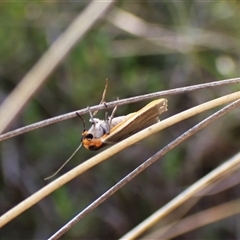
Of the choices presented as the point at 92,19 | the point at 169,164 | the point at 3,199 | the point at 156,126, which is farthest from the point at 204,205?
the point at 156,126

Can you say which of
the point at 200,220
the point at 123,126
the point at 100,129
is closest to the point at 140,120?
the point at 123,126

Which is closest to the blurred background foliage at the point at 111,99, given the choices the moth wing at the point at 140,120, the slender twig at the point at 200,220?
the slender twig at the point at 200,220

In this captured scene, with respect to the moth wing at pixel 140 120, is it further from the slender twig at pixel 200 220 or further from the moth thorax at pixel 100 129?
the slender twig at pixel 200 220

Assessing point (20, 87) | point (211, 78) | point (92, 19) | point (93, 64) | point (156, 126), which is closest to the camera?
point (156, 126)

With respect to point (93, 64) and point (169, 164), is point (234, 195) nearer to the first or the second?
point (169, 164)

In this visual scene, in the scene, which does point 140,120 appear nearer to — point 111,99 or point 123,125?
point 123,125

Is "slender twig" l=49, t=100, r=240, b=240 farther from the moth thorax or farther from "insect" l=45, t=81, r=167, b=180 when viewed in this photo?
the moth thorax
